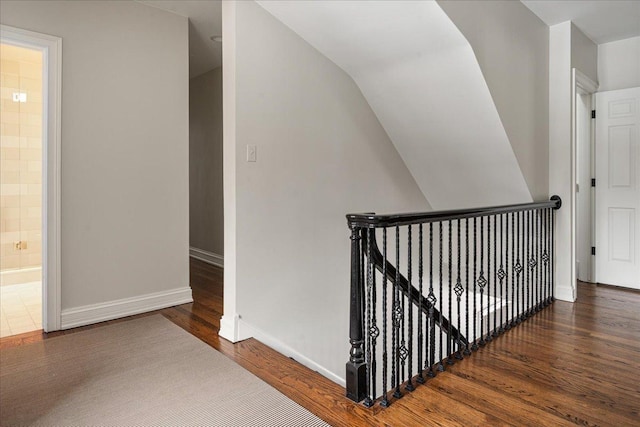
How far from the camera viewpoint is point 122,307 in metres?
3.27

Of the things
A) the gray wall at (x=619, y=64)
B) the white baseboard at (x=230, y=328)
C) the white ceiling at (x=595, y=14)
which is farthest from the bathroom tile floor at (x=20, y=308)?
the gray wall at (x=619, y=64)

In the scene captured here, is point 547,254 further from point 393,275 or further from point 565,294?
point 393,275

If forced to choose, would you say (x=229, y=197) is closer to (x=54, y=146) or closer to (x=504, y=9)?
(x=54, y=146)

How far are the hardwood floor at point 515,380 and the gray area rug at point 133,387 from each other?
140mm

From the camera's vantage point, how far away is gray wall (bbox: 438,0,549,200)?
2.78 metres

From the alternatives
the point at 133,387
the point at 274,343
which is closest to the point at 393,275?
the point at 274,343

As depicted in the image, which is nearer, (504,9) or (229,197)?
(229,197)

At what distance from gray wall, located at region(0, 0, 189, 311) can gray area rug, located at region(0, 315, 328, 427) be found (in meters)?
0.69

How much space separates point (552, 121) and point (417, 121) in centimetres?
135

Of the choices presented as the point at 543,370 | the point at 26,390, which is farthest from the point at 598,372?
the point at 26,390

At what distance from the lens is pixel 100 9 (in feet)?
10.3

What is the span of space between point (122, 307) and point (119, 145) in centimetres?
129

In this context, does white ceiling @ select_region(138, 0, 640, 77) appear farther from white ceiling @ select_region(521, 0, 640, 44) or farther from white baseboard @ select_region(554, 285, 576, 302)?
white baseboard @ select_region(554, 285, 576, 302)

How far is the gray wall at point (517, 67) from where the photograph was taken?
2775 millimetres
